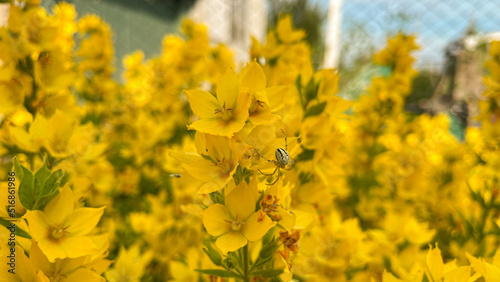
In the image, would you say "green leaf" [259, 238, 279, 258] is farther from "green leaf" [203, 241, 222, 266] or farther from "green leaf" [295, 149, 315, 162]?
"green leaf" [295, 149, 315, 162]

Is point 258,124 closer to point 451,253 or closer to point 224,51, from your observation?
point 451,253

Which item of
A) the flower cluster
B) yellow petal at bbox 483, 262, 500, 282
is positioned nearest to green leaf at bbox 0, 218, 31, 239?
the flower cluster

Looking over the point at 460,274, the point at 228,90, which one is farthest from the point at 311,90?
the point at 460,274

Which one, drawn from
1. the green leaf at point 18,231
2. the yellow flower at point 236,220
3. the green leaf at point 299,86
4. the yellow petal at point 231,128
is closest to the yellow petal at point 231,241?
the yellow flower at point 236,220

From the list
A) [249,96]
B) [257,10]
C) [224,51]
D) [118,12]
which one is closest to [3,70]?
[249,96]

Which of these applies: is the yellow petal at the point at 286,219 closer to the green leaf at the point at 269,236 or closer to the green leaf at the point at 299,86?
the green leaf at the point at 269,236

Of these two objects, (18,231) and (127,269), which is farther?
(127,269)

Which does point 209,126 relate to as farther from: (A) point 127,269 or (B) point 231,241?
(A) point 127,269
